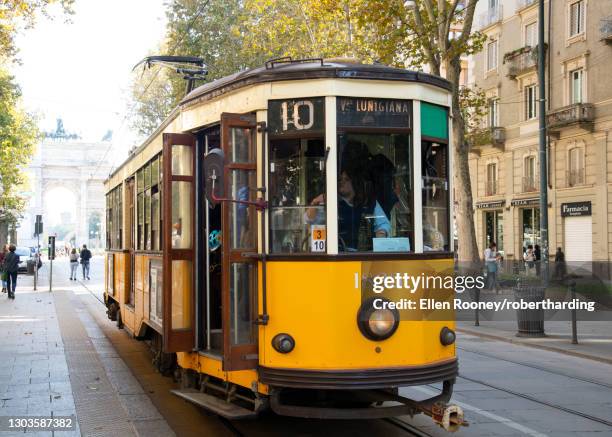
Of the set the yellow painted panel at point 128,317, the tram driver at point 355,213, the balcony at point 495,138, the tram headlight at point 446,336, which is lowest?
the yellow painted panel at point 128,317

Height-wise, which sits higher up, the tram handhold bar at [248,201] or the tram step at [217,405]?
the tram handhold bar at [248,201]

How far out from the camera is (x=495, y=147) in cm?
3588

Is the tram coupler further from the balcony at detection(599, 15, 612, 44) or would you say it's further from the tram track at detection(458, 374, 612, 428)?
the balcony at detection(599, 15, 612, 44)

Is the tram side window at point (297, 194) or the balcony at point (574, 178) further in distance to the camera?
the balcony at point (574, 178)

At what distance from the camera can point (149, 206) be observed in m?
9.21

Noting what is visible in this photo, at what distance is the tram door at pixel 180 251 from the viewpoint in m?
6.97

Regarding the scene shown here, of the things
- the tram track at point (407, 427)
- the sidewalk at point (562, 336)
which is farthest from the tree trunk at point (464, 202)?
the tram track at point (407, 427)

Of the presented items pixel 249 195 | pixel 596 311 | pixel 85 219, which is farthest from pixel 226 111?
pixel 85 219

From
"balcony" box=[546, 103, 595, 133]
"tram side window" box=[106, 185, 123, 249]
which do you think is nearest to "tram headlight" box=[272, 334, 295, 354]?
"tram side window" box=[106, 185, 123, 249]

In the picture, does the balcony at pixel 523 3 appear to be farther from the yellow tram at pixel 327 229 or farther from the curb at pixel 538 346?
the yellow tram at pixel 327 229

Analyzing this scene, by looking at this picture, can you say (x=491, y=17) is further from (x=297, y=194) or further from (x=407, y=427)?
(x=297, y=194)

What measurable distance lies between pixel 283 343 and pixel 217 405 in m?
1.08

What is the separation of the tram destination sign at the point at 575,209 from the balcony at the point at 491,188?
6.13m

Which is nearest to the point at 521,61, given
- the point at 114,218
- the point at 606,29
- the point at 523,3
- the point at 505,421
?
the point at 523,3
